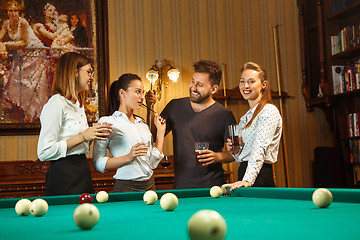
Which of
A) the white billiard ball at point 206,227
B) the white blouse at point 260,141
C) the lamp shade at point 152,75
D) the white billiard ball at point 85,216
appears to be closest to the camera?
the white billiard ball at point 206,227

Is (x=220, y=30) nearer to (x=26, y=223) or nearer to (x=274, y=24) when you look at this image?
(x=274, y=24)

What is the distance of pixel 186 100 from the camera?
135 inches

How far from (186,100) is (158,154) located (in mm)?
561

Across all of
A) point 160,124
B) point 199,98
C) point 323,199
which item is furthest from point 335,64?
point 323,199

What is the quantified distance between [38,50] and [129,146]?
2524 mm

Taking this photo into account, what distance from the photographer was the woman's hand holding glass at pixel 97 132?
8.69 ft

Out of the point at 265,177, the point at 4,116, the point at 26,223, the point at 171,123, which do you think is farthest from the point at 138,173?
the point at 4,116

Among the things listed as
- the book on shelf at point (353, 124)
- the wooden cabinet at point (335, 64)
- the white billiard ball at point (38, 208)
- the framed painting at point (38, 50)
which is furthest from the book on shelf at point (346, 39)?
the white billiard ball at point (38, 208)

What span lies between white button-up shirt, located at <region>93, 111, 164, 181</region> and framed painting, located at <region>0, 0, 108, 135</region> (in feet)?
6.85

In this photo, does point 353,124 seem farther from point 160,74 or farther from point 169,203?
point 169,203

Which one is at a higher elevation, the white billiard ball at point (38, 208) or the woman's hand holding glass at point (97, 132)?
the woman's hand holding glass at point (97, 132)

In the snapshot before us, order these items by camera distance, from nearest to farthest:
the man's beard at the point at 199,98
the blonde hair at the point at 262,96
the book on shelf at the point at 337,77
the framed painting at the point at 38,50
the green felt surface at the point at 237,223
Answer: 1. the green felt surface at the point at 237,223
2. the blonde hair at the point at 262,96
3. the man's beard at the point at 199,98
4. the framed painting at the point at 38,50
5. the book on shelf at the point at 337,77

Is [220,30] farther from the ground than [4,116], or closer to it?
farther from the ground

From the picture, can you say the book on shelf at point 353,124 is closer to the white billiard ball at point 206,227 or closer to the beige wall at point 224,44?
the beige wall at point 224,44
